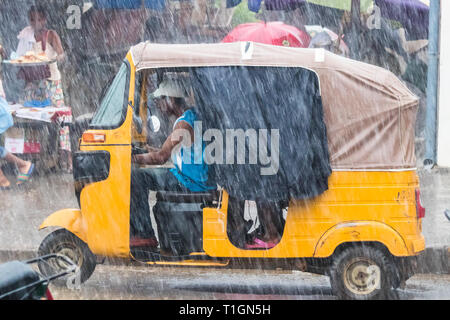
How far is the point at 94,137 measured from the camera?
752 centimetres

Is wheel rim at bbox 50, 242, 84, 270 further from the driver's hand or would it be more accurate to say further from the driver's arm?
the driver's hand

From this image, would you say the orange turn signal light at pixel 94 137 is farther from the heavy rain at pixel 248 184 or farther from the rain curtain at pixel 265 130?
the rain curtain at pixel 265 130

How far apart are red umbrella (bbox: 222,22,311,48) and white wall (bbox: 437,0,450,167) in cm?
220

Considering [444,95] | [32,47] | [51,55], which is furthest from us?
[32,47]

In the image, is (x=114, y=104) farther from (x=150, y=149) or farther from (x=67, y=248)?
(x=67, y=248)

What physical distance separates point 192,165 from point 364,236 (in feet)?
4.98

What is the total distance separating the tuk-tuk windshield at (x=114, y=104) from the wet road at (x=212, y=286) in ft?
4.79

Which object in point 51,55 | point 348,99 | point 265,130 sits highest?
point 51,55

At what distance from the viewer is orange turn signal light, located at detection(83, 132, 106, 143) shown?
7.49 m

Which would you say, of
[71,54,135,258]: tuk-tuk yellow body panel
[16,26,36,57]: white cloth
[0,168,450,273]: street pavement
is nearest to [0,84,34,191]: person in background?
[0,168,450,273]: street pavement

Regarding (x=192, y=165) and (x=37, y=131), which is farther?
(x=37, y=131)

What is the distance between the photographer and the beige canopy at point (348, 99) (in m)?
7.27

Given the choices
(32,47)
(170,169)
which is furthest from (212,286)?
(32,47)

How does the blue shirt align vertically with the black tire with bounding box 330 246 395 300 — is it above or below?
above
